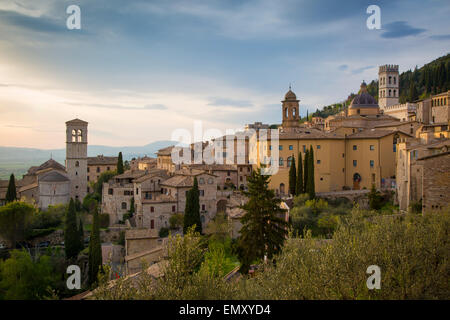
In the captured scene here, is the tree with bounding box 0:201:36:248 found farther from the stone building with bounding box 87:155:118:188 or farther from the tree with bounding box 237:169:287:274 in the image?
the tree with bounding box 237:169:287:274

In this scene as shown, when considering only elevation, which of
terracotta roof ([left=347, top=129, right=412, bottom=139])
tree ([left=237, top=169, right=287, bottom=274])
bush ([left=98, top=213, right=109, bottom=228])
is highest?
terracotta roof ([left=347, top=129, right=412, bottom=139])

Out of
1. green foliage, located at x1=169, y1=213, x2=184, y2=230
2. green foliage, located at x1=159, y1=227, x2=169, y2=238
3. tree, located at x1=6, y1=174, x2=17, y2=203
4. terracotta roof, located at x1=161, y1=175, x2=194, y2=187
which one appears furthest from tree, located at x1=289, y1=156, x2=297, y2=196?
tree, located at x1=6, y1=174, x2=17, y2=203

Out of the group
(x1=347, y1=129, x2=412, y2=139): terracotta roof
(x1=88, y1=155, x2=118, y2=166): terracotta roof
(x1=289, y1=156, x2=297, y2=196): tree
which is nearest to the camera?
(x1=289, y1=156, x2=297, y2=196): tree

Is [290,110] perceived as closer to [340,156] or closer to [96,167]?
[340,156]

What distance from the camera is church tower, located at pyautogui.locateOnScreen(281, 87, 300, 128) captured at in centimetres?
4197

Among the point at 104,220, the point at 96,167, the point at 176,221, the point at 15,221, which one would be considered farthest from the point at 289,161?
the point at 96,167

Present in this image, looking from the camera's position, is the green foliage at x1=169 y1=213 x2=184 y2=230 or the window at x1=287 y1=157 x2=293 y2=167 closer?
the green foliage at x1=169 y1=213 x2=184 y2=230

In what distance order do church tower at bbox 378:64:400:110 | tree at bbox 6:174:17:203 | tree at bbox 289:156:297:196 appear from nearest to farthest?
1. tree at bbox 289:156:297:196
2. tree at bbox 6:174:17:203
3. church tower at bbox 378:64:400:110

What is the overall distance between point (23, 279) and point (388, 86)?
70992 mm

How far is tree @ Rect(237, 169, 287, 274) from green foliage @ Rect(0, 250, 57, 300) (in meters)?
12.6

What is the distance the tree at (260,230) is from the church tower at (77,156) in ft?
99.7

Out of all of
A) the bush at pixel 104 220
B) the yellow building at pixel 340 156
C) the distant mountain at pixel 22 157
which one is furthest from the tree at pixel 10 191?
the yellow building at pixel 340 156
